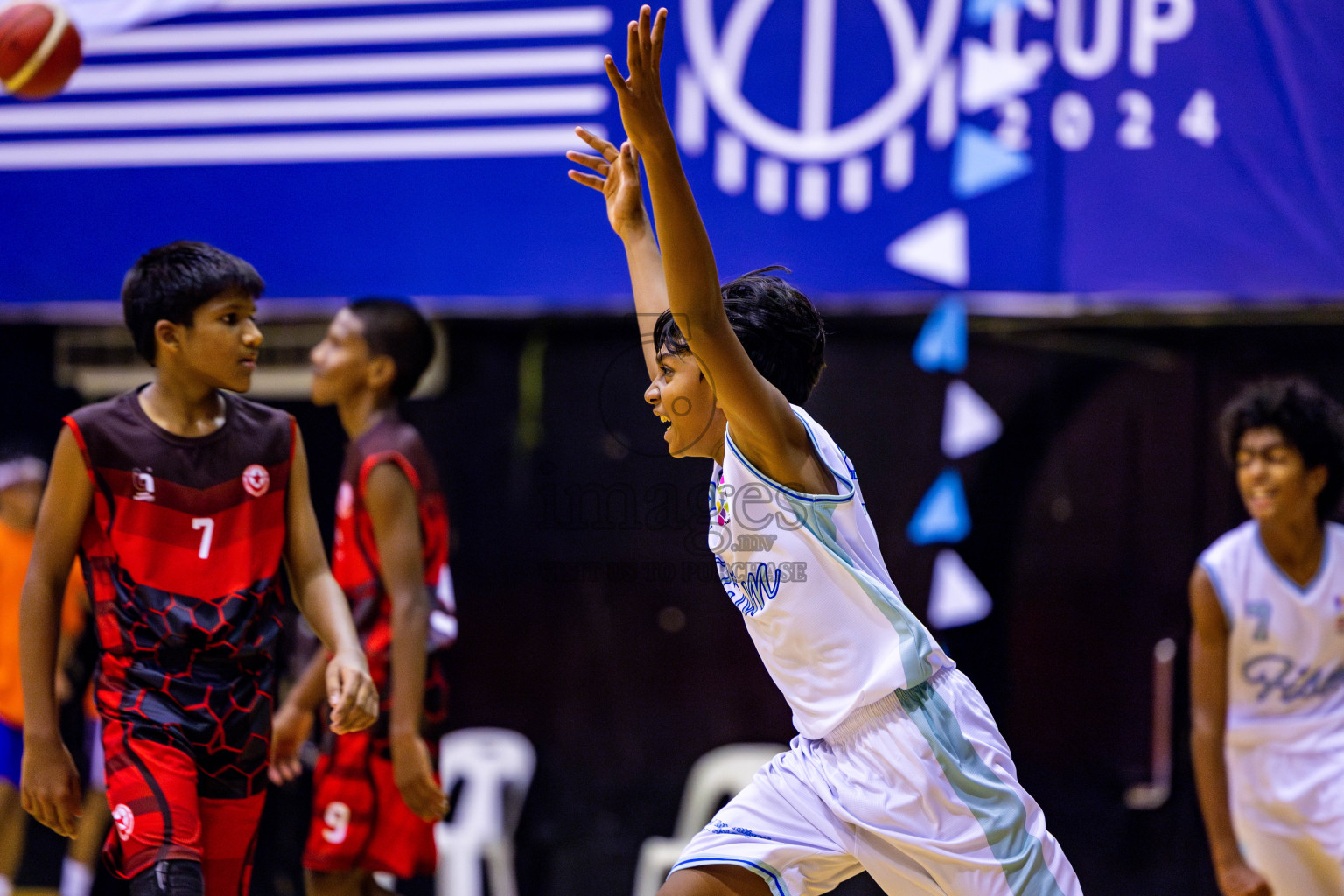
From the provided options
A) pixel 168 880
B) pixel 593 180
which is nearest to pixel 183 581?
pixel 168 880

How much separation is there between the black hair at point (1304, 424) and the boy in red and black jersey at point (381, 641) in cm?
276

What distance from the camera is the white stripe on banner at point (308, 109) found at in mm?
5207

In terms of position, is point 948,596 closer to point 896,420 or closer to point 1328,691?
point 896,420

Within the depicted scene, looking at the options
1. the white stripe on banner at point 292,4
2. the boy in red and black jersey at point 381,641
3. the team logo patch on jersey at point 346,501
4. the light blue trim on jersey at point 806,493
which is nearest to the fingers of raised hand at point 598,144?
the light blue trim on jersey at point 806,493

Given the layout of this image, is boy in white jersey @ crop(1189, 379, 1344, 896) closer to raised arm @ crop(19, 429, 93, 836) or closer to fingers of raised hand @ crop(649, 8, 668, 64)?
fingers of raised hand @ crop(649, 8, 668, 64)

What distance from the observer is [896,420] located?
15.8 ft

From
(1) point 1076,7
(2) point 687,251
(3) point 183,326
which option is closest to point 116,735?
(3) point 183,326

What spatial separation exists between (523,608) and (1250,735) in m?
2.60

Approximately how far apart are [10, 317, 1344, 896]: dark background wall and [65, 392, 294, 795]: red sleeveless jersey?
5.79ft

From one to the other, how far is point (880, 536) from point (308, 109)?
292cm

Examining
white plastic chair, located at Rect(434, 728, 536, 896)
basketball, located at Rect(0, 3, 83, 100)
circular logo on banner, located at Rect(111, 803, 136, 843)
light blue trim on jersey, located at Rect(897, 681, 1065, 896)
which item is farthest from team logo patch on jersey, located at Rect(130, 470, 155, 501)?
basketball, located at Rect(0, 3, 83, 100)

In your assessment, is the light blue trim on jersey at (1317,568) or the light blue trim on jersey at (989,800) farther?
the light blue trim on jersey at (1317,568)

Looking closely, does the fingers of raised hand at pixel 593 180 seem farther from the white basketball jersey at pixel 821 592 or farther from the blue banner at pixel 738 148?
the blue banner at pixel 738 148

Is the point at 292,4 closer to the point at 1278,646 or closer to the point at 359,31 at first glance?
the point at 359,31
